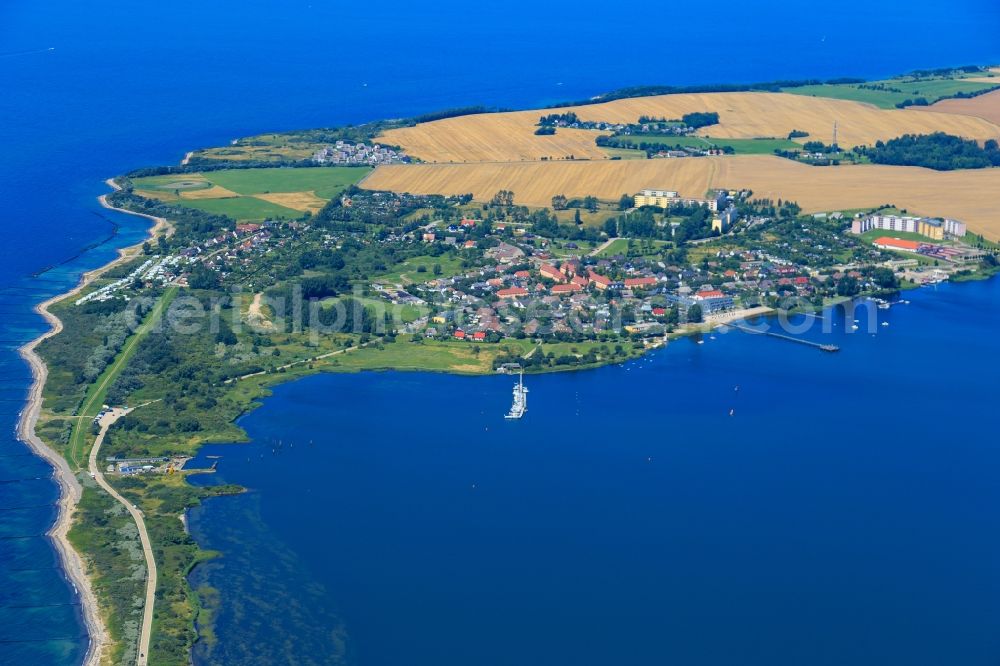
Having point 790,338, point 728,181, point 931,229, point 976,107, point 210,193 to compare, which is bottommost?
point 790,338

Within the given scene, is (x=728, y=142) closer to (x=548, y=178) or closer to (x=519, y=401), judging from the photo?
(x=548, y=178)

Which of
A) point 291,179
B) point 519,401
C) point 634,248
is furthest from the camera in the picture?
point 291,179

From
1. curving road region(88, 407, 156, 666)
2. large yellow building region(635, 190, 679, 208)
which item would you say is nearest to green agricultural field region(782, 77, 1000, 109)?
large yellow building region(635, 190, 679, 208)

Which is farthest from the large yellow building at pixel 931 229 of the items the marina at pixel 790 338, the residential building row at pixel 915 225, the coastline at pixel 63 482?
the coastline at pixel 63 482

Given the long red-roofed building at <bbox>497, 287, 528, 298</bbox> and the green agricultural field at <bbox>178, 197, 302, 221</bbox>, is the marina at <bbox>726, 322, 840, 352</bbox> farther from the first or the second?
the green agricultural field at <bbox>178, 197, 302, 221</bbox>

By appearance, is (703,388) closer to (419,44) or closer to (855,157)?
(855,157)

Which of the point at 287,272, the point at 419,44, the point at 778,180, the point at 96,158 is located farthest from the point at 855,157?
the point at 419,44

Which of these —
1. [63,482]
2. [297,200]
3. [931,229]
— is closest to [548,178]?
[297,200]

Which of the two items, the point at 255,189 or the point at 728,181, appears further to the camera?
the point at 255,189
